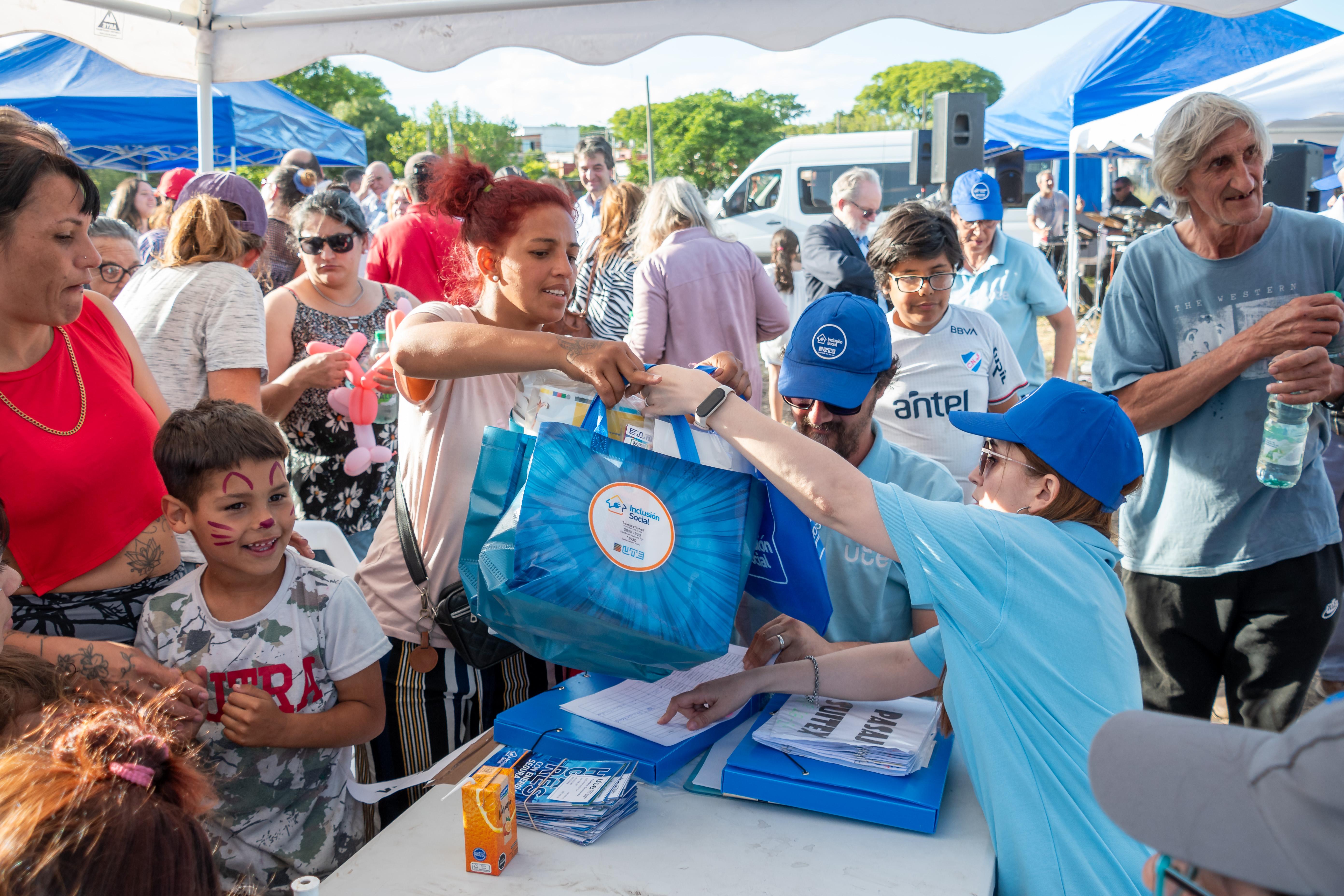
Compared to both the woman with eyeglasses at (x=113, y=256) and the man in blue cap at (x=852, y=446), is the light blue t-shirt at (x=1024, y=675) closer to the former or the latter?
the man in blue cap at (x=852, y=446)

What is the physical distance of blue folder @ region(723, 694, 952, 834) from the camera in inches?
57.9

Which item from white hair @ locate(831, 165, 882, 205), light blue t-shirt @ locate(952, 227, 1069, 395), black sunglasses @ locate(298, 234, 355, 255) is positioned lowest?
light blue t-shirt @ locate(952, 227, 1069, 395)

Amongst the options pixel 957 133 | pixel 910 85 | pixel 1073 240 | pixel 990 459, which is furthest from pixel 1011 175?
pixel 910 85

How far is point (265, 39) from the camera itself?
3.54 m

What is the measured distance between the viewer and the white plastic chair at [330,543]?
2.80 m

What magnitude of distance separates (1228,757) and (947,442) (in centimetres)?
238

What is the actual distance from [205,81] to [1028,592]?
3.64 metres

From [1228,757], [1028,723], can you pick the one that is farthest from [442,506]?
[1228,757]

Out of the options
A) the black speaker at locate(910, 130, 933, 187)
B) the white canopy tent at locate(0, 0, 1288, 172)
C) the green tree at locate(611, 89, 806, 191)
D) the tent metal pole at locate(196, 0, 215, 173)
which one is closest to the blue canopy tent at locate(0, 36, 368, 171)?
the tent metal pole at locate(196, 0, 215, 173)

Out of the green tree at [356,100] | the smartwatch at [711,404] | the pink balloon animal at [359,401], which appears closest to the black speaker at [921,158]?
the pink balloon animal at [359,401]

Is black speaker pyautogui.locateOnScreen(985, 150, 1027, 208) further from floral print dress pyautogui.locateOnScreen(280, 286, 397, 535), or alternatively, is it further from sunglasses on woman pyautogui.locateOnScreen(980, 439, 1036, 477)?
sunglasses on woman pyautogui.locateOnScreen(980, 439, 1036, 477)

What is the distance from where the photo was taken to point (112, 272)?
3.55 m

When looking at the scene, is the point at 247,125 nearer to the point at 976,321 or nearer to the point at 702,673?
the point at 976,321

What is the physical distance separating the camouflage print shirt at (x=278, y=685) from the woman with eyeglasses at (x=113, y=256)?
224 centimetres
